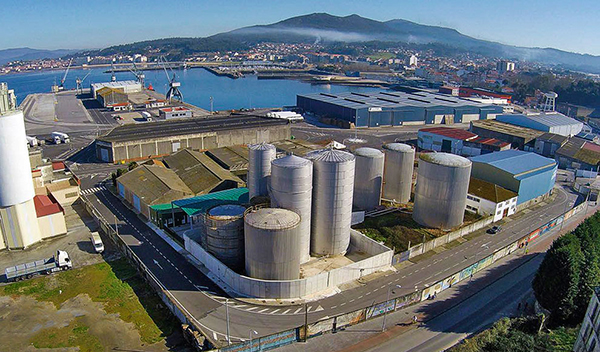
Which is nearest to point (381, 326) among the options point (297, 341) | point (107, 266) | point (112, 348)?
point (297, 341)

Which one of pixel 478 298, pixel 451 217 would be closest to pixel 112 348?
pixel 478 298

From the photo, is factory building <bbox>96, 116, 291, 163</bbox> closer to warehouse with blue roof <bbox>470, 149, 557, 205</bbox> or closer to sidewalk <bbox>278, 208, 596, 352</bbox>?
warehouse with blue roof <bbox>470, 149, 557, 205</bbox>

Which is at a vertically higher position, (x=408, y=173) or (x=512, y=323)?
(x=408, y=173)

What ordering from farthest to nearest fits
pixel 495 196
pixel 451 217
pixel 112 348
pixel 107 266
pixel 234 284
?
pixel 495 196, pixel 451 217, pixel 107 266, pixel 234 284, pixel 112 348

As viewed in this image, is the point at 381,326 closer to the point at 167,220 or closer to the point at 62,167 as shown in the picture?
the point at 167,220

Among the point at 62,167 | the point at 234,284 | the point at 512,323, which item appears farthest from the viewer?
the point at 62,167

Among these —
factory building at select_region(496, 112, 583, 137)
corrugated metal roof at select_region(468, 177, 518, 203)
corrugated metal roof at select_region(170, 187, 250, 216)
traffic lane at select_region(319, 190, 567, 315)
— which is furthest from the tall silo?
factory building at select_region(496, 112, 583, 137)

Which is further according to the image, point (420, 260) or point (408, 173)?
point (408, 173)

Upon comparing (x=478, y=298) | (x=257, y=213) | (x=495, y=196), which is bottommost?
(x=478, y=298)
